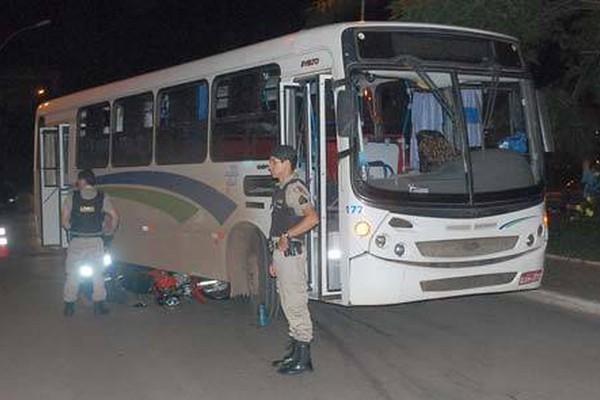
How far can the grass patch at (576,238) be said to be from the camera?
1598 cm

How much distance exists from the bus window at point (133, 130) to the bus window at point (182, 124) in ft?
1.24

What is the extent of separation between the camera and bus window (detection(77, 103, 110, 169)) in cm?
1472

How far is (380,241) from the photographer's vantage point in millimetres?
8773

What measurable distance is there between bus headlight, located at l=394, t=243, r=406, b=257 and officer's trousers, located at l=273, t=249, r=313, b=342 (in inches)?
52.2

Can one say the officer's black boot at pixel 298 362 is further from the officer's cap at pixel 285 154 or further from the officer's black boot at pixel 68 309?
the officer's black boot at pixel 68 309

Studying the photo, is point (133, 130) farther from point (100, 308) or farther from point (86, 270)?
point (100, 308)

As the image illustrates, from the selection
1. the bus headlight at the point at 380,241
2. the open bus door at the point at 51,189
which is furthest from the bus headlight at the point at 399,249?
the open bus door at the point at 51,189

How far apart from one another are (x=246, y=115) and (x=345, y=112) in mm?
2584

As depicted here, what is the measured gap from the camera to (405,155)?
9.80 m

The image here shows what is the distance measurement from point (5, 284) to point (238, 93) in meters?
5.93

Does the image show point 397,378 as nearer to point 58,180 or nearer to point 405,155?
point 405,155

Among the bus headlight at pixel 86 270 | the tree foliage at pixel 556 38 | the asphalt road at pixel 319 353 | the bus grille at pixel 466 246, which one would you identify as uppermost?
the tree foliage at pixel 556 38

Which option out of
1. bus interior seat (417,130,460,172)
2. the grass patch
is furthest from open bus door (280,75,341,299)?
the grass patch

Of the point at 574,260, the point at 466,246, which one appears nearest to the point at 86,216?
the point at 466,246
